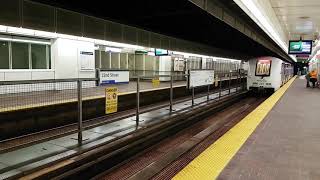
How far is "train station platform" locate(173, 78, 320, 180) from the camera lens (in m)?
3.12

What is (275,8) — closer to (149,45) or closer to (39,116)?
(149,45)

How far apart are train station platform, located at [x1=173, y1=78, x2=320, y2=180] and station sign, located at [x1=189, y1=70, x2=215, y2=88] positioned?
3309 mm

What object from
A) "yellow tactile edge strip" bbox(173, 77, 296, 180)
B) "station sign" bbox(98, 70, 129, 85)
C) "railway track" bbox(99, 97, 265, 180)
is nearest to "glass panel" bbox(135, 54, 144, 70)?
"railway track" bbox(99, 97, 265, 180)

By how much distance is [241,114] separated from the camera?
11008mm

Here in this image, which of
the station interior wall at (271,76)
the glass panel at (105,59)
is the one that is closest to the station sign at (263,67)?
the station interior wall at (271,76)

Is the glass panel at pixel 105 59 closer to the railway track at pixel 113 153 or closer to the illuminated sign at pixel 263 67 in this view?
the illuminated sign at pixel 263 67

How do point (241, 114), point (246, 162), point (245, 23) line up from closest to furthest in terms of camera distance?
point (246, 162) < point (245, 23) < point (241, 114)

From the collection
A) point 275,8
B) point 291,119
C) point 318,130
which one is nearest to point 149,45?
point 275,8

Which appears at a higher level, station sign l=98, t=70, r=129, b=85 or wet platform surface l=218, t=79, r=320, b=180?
station sign l=98, t=70, r=129, b=85

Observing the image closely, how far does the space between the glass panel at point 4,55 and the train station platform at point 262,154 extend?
9.51 metres

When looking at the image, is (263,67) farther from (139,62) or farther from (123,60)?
(123,60)

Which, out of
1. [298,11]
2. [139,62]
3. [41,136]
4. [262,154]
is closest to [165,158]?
[262,154]

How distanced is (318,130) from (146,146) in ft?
11.4

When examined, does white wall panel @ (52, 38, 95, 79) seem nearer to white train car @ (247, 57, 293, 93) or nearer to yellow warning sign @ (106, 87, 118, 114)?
yellow warning sign @ (106, 87, 118, 114)
